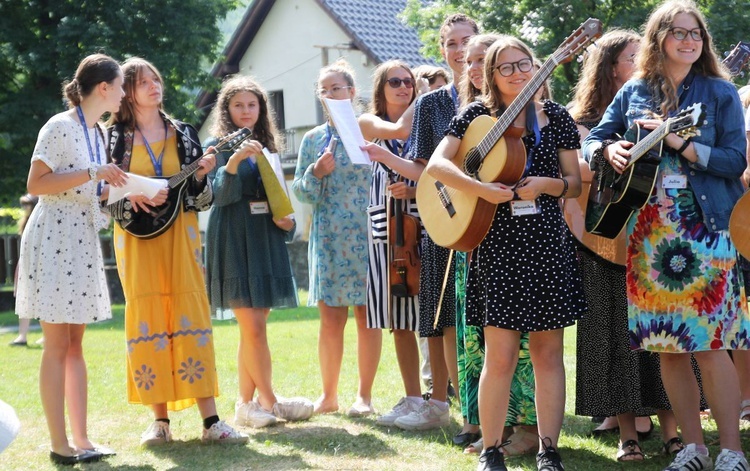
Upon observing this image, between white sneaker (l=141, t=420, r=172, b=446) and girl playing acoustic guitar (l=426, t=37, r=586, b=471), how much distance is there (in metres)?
2.29

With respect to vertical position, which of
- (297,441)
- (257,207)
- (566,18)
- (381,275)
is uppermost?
(566,18)

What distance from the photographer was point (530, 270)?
5.06 meters

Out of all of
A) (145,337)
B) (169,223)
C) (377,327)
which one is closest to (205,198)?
(169,223)

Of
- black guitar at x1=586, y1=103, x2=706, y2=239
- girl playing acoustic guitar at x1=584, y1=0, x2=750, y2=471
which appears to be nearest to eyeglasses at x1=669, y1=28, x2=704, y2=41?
girl playing acoustic guitar at x1=584, y1=0, x2=750, y2=471

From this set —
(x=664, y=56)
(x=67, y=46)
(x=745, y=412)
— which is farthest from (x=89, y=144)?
(x=67, y=46)

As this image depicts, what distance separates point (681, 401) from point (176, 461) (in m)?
2.82

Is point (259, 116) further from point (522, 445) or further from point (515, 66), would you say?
point (522, 445)

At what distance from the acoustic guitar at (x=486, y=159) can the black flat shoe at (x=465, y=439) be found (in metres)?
1.38

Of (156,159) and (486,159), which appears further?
(156,159)

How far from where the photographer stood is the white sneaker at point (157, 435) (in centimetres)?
650

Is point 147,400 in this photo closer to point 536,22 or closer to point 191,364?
point 191,364

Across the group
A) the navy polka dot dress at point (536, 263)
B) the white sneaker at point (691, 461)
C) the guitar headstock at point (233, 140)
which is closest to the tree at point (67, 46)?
the guitar headstock at point (233, 140)

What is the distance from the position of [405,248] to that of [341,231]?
2.86ft

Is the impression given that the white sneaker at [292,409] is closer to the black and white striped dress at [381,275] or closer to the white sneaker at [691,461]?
the black and white striped dress at [381,275]
